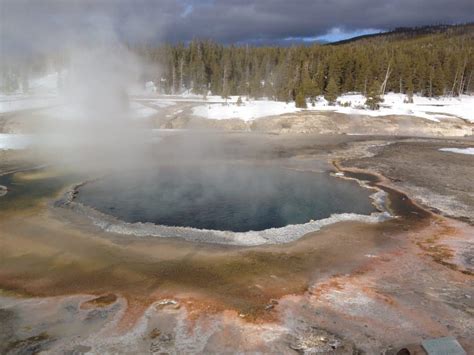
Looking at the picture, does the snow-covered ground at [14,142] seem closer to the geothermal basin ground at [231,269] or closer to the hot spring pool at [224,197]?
the geothermal basin ground at [231,269]

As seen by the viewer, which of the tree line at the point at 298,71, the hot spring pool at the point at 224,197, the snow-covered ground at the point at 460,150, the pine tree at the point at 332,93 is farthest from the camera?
the tree line at the point at 298,71

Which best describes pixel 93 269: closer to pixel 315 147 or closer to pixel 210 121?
pixel 315 147

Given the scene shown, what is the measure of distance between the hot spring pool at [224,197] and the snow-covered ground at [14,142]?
38.0ft

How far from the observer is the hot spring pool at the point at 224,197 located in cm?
1633

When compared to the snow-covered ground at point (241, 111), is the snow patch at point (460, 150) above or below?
below

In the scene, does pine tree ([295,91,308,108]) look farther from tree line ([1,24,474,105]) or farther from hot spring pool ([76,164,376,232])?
hot spring pool ([76,164,376,232])

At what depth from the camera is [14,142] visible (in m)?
31.0

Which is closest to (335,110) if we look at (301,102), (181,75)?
(301,102)

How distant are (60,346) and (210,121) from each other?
37.9m

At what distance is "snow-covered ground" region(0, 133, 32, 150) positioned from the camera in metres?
29.5

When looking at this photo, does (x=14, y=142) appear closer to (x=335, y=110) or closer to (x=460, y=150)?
(x=335, y=110)

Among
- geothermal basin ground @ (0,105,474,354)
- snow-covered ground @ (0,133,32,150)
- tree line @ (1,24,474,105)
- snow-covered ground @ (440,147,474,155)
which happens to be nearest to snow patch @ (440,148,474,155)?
snow-covered ground @ (440,147,474,155)

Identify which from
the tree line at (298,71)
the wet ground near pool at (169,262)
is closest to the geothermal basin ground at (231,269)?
the wet ground near pool at (169,262)

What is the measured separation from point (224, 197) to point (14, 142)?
67.6 feet
